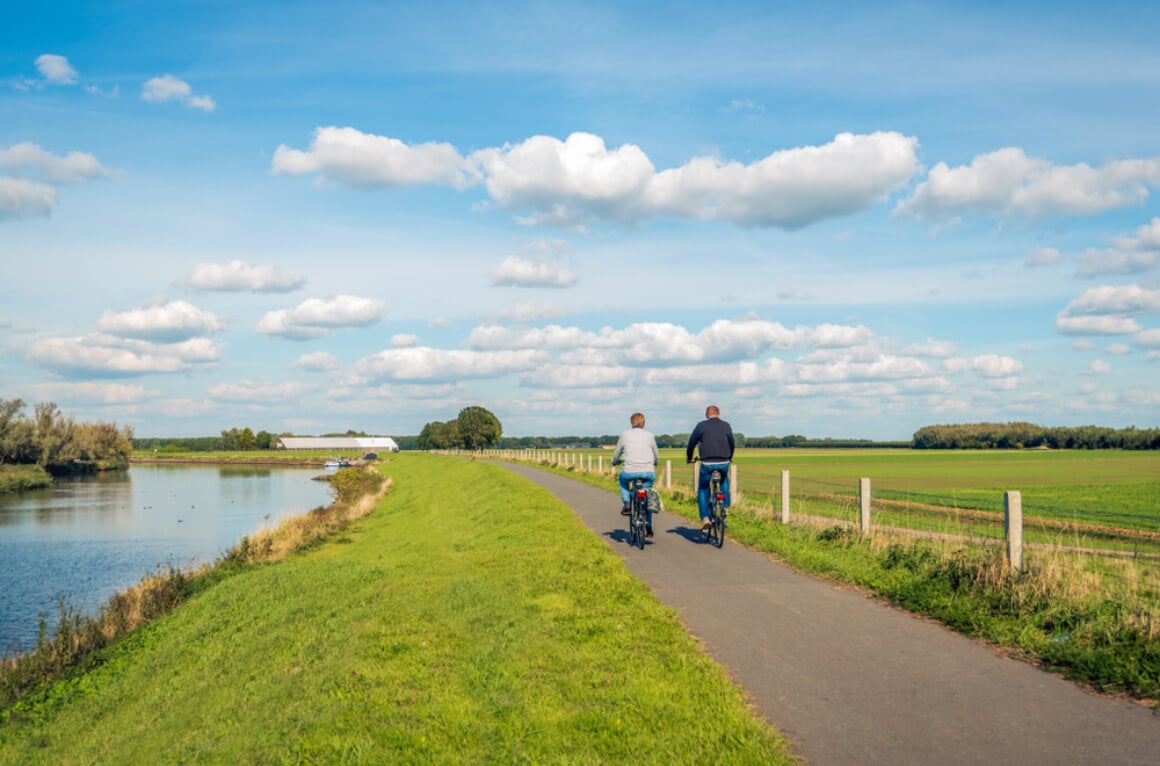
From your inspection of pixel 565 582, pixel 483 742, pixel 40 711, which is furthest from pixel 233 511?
pixel 483 742

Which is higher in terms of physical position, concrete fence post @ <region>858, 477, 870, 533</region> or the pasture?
concrete fence post @ <region>858, 477, 870, 533</region>

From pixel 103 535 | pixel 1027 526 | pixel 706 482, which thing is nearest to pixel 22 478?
pixel 103 535

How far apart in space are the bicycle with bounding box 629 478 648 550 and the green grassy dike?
740mm

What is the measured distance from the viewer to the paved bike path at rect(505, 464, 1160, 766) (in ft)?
17.2

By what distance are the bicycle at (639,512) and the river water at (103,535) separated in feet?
42.6

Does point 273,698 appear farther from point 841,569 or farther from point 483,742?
point 841,569

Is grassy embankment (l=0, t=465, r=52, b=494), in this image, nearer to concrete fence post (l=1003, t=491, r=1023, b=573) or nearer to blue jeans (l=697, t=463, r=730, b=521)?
blue jeans (l=697, t=463, r=730, b=521)

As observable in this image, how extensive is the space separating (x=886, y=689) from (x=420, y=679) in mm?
3880

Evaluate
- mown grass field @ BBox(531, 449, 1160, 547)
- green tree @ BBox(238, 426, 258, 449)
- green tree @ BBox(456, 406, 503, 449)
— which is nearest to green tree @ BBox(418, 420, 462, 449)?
green tree @ BBox(456, 406, 503, 449)

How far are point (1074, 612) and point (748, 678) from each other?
11.8 feet

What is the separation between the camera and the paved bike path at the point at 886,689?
17.2 ft

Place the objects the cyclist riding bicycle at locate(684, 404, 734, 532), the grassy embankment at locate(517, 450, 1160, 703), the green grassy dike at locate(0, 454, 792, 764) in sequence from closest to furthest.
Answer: the green grassy dike at locate(0, 454, 792, 764) → the grassy embankment at locate(517, 450, 1160, 703) → the cyclist riding bicycle at locate(684, 404, 734, 532)

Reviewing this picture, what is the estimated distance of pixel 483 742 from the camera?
19.0 feet

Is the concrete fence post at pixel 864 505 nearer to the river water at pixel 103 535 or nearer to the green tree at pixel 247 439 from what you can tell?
the river water at pixel 103 535
